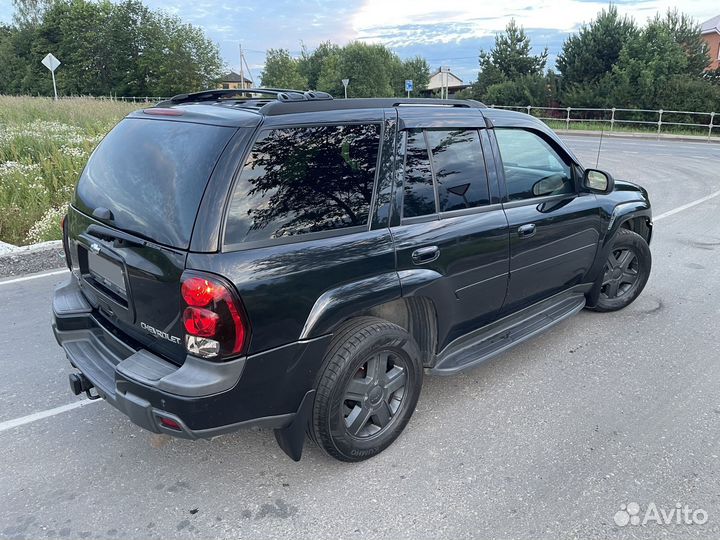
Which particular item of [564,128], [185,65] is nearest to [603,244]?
[564,128]

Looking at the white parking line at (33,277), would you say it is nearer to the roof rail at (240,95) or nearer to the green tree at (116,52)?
the roof rail at (240,95)

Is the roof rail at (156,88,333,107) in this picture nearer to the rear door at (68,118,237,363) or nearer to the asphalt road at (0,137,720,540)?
the rear door at (68,118,237,363)

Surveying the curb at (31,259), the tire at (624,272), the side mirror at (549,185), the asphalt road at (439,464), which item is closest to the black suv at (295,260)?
the side mirror at (549,185)

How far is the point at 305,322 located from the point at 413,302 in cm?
81

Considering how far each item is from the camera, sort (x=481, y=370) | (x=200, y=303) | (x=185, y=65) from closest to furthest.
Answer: (x=200, y=303), (x=481, y=370), (x=185, y=65)

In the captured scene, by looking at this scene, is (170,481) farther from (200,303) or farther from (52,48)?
(52,48)

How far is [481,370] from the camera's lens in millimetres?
3969

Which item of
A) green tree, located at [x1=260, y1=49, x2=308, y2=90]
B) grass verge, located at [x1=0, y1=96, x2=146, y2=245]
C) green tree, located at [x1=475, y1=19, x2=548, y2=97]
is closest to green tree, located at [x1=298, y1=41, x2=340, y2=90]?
green tree, located at [x1=260, y1=49, x2=308, y2=90]

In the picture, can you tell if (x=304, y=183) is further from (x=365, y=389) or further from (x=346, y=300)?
(x=365, y=389)

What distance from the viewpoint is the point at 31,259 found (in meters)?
6.09

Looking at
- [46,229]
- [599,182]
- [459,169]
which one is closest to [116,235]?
[459,169]

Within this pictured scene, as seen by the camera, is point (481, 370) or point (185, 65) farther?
point (185, 65)

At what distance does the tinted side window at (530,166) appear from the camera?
367 centimetres

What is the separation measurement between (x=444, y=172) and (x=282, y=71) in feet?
270
